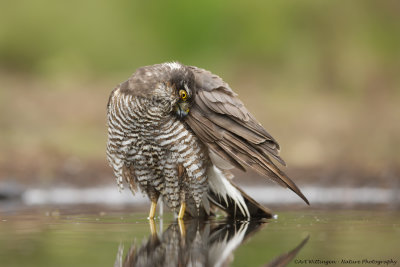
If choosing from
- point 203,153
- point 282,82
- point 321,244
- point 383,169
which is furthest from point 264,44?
point 321,244

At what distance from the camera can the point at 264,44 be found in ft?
55.8

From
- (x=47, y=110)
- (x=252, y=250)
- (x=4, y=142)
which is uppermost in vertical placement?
(x=47, y=110)

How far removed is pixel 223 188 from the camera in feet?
23.5

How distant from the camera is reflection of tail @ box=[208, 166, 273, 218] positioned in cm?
712

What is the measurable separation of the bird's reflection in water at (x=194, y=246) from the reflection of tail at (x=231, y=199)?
Result: 40cm

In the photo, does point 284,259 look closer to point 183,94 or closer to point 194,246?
point 194,246

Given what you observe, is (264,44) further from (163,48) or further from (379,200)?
(379,200)

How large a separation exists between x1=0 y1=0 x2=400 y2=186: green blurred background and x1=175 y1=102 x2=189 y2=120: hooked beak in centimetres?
590

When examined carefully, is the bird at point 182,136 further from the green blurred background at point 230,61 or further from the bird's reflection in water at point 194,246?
the green blurred background at point 230,61

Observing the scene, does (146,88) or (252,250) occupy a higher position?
(146,88)

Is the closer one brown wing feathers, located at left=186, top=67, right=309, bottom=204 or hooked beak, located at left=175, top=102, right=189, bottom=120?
brown wing feathers, located at left=186, top=67, right=309, bottom=204

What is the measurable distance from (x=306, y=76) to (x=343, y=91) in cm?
90

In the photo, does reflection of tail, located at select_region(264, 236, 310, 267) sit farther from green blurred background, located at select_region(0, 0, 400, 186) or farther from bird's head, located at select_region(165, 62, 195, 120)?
green blurred background, located at select_region(0, 0, 400, 186)

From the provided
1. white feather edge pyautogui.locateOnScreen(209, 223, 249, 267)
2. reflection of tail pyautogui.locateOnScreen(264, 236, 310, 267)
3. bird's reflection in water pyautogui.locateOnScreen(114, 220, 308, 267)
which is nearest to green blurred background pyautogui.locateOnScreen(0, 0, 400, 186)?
bird's reflection in water pyautogui.locateOnScreen(114, 220, 308, 267)
